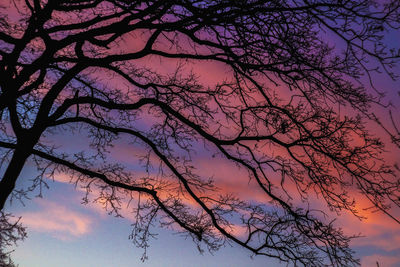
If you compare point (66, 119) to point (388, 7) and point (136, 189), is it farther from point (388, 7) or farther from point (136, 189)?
point (388, 7)

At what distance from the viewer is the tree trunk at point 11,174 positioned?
7.51 meters

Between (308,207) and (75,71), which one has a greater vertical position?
(75,71)

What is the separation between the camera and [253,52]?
25.2ft

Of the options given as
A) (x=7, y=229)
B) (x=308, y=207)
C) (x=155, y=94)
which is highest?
(x=155, y=94)

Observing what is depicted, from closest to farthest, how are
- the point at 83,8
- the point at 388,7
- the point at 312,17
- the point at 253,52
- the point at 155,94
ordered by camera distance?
the point at 388,7 → the point at 312,17 → the point at 253,52 → the point at 83,8 → the point at 155,94

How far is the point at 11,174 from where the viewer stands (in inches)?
298

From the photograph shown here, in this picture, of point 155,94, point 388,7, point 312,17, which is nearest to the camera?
point 388,7

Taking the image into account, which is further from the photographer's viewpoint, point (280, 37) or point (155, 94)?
point (155, 94)

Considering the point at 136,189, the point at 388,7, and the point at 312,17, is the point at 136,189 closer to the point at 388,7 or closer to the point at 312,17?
the point at 312,17

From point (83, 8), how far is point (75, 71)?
144cm

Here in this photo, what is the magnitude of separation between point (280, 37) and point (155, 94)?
3.89m

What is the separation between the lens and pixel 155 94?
9.88 metres

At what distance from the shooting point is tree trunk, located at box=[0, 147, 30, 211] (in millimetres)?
7508

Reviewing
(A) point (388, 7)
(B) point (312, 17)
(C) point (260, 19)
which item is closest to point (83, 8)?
(C) point (260, 19)
